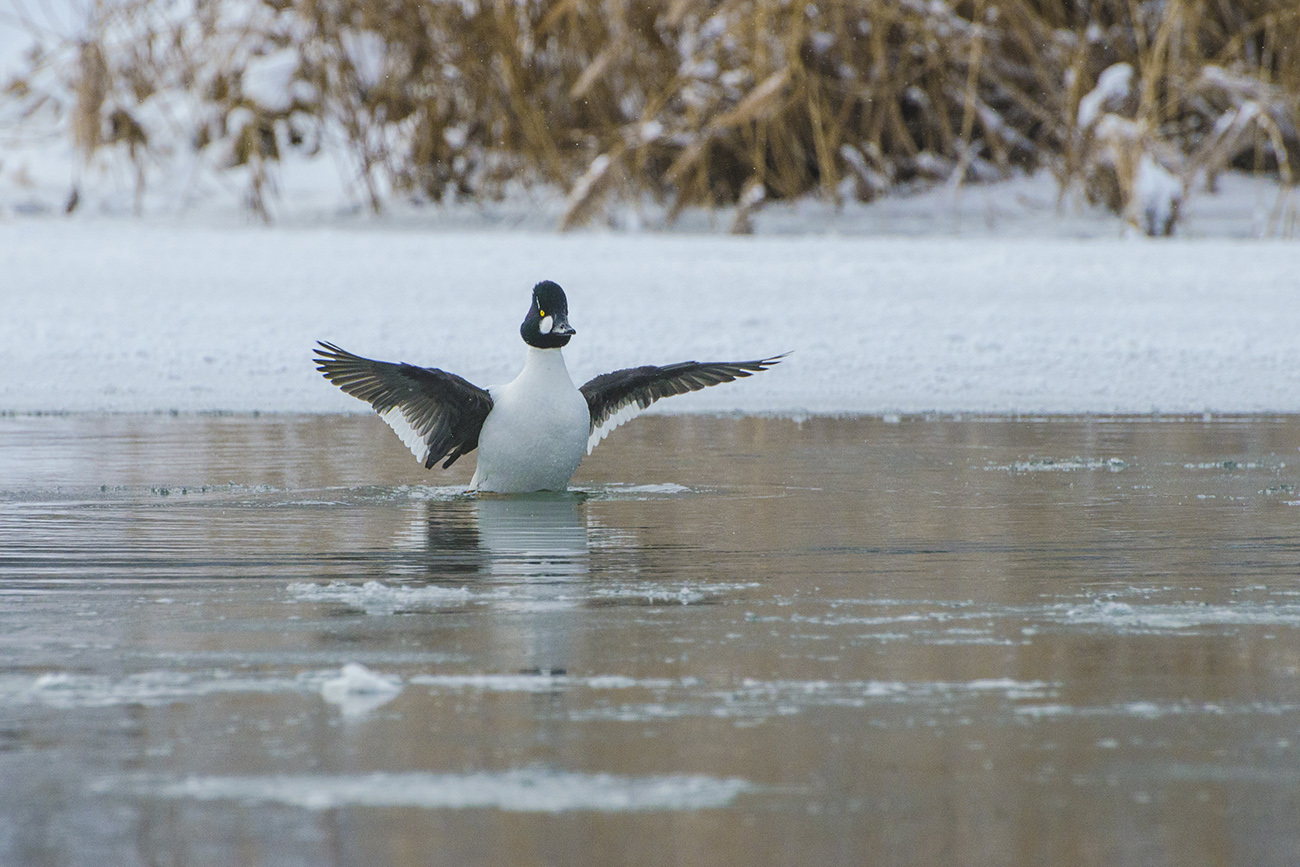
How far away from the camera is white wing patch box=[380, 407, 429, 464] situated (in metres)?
6.12

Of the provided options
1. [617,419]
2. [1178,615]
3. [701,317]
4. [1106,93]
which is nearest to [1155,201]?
[1106,93]

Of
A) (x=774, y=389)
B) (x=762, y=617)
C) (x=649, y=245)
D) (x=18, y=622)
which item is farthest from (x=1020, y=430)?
(x=649, y=245)

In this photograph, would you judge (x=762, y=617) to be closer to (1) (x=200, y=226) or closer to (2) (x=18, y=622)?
(2) (x=18, y=622)

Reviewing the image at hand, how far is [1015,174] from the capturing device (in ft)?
54.1

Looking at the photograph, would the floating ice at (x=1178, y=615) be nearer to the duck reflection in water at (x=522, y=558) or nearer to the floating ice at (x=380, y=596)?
the duck reflection in water at (x=522, y=558)

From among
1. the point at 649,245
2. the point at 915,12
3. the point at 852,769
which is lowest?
A: the point at 852,769

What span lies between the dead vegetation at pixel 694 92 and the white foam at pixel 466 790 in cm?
1270

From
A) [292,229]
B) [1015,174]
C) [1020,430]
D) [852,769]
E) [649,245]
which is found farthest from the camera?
[1015,174]

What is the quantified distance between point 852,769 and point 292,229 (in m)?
13.3

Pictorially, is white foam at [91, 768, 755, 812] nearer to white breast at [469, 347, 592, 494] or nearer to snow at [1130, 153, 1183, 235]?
white breast at [469, 347, 592, 494]

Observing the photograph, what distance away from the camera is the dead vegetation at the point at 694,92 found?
1524cm

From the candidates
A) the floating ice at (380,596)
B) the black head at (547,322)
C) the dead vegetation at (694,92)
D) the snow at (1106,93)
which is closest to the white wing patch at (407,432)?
the black head at (547,322)

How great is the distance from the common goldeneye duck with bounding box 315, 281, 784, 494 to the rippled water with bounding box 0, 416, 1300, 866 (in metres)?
0.16

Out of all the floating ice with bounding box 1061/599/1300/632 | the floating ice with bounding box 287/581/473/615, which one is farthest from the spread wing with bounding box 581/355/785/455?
the floating ice with bounding box 1061/599/1300/632
